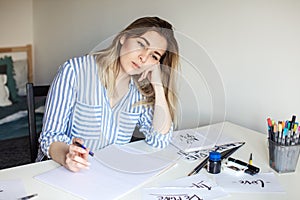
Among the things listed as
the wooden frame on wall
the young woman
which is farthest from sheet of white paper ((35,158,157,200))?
the wooden frame on wall

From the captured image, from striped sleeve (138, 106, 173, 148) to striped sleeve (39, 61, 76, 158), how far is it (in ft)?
0.84

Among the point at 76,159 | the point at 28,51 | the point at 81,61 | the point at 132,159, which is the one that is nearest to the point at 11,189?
the point at 76,159

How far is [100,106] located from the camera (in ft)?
4.56

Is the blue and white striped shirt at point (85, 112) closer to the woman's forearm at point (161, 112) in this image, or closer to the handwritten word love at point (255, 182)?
the woman's forearm at point (161, 112)

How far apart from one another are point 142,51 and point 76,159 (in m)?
0.38

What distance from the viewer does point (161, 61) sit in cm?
135

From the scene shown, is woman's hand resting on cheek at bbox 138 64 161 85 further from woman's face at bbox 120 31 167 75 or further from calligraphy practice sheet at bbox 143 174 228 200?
calligraphy practice sheet at bbox 143 174 228 200

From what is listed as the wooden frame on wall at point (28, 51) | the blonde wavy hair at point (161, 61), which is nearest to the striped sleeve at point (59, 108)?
the blonde wavy hair at point (161, 61)

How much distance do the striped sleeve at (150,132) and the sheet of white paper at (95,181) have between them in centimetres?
22

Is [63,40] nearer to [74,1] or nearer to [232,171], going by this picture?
[74,1]

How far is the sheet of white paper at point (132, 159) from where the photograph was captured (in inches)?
46.9

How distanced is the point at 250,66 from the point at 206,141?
1.11ft

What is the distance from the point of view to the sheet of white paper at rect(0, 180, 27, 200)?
39.0 inches

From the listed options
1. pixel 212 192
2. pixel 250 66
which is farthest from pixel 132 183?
pixel 250 66
